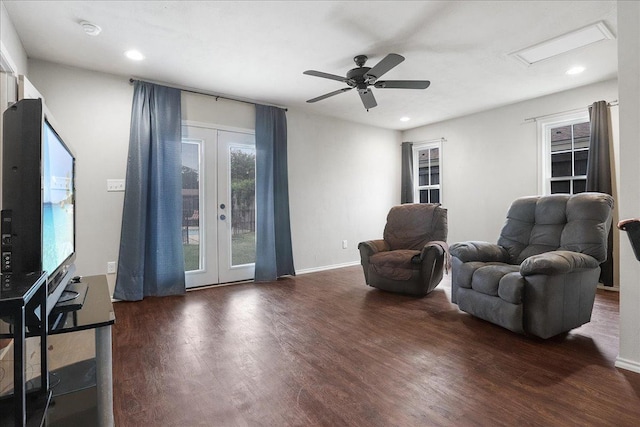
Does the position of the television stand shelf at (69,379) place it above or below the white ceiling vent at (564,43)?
below

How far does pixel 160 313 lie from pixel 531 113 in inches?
206

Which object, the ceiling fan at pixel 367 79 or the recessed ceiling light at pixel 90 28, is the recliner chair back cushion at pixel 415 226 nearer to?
the ceiling fan at pixel 367 79

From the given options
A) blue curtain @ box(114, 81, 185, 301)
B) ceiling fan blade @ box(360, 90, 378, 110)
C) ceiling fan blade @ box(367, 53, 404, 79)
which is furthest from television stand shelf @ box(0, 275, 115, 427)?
ceiling fan blade @ box(360, 90, 378, 110)

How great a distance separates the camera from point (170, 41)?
2855mm

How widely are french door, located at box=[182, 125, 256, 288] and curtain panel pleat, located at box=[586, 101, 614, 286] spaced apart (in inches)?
166

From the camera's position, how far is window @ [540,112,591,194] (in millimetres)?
4199

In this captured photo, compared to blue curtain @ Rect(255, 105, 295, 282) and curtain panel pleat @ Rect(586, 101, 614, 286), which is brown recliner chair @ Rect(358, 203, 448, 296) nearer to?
blue curtain @ Rect(255, 105, 295, 282)

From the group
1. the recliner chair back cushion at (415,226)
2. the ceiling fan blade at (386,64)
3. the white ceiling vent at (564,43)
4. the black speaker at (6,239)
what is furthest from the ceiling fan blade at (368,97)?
A: the black speaker at (6,239)

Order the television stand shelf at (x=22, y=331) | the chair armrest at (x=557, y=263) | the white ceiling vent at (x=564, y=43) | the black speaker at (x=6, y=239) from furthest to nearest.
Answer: the white ceiling vent at (x=564, y=43) → the chair armrest at (x=557, y=263) → the black speaker at (x=6, y=239) → the television stand shelf at (x=22, y=331)

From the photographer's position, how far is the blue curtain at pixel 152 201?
11.5 feet

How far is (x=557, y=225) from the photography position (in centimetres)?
288

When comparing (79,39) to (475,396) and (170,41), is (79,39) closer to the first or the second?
(170,41)

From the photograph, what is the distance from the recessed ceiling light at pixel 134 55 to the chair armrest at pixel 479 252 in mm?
3472

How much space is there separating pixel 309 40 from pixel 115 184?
254cm
